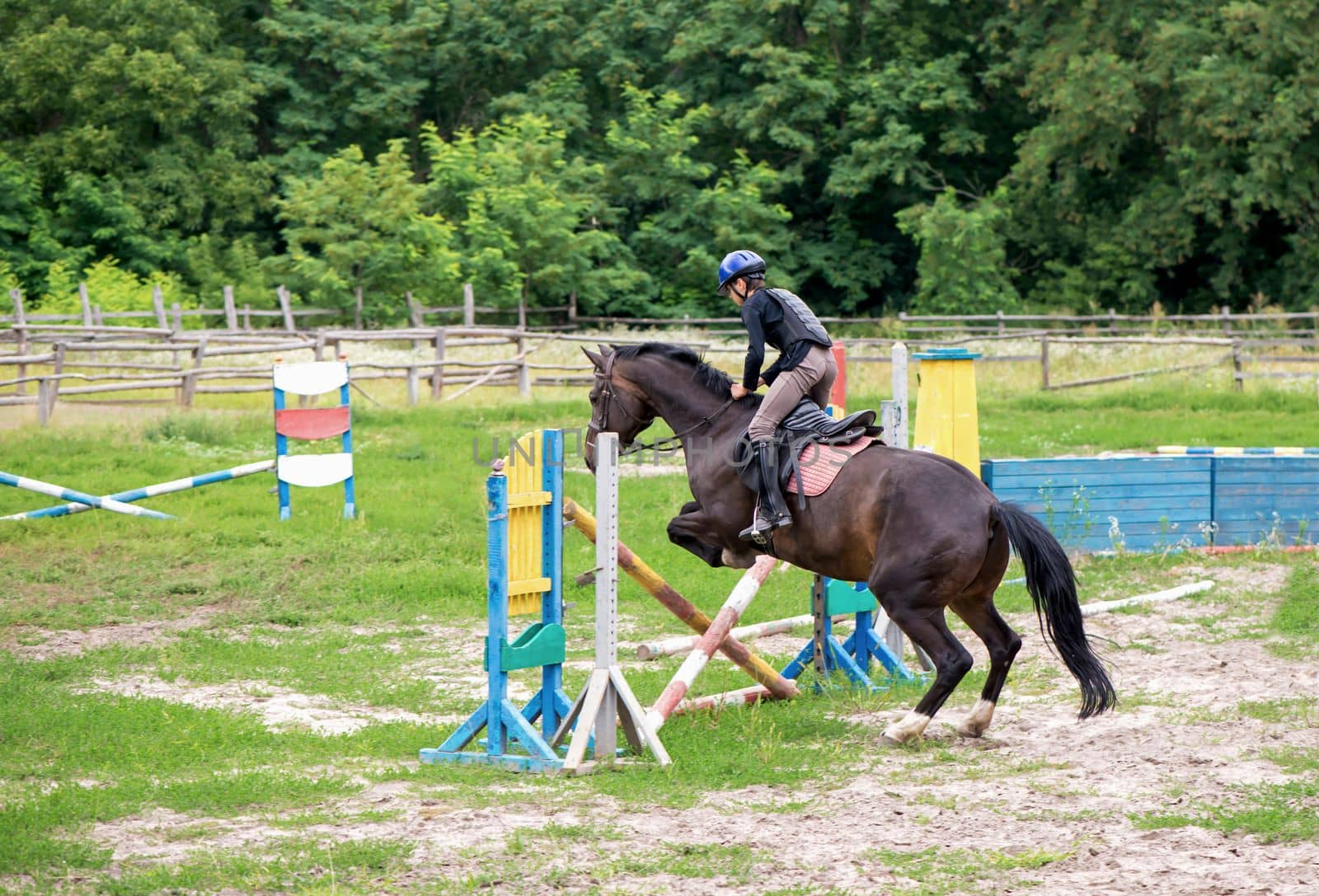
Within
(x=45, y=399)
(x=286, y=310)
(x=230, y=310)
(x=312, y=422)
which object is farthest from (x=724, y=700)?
(x=230, y=310)

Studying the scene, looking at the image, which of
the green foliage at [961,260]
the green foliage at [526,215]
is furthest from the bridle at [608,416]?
the green foliage at [961,260]

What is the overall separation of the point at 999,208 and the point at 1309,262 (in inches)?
312

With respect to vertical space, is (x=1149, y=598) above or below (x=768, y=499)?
below

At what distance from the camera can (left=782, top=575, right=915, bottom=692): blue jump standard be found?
28.5ft

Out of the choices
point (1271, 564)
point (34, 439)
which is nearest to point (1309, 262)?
point (1271, 564)

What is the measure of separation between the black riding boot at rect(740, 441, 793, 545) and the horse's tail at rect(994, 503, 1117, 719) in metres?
1.09

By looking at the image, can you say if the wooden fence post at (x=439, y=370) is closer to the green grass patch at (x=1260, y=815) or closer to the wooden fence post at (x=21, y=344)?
the wooden fence post at (x=21, y=344)

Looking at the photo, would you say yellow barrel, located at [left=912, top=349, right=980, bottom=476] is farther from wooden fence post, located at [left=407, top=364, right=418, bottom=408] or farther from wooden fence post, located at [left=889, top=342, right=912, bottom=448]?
wooden fence post, located at [left=407, top=364, right=418, bottom=408]

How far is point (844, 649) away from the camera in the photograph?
29.6 feet

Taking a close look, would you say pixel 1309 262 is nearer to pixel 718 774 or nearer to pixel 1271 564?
pixel 1271 564

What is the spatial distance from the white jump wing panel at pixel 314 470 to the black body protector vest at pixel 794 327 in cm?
661

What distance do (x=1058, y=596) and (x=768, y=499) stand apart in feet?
5.04

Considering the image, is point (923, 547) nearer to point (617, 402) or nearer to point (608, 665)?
point (608, 665)

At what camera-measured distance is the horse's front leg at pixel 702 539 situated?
7.98 metres
